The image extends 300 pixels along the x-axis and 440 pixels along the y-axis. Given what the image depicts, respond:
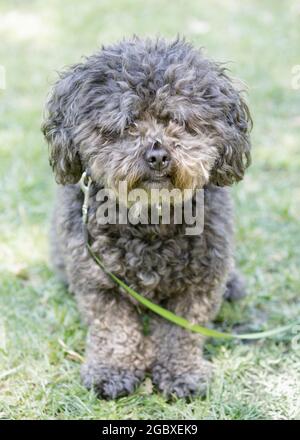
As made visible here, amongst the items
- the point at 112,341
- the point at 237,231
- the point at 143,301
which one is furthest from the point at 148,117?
the point at 237,231

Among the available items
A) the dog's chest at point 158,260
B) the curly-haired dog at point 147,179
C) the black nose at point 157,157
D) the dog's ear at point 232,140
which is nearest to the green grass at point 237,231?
the curly-haired dog at point 147,179

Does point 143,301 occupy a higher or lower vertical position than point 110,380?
higher

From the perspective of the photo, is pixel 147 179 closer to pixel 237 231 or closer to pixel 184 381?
pixel 184 381

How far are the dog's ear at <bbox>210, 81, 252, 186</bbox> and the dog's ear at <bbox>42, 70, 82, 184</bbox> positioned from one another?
0.68m

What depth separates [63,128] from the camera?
307cm

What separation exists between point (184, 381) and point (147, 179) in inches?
44.7

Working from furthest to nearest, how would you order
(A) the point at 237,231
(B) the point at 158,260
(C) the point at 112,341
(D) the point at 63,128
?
(A) the point at 237,231 < (C) the point at 112,341 < (B) the point at 158,260 < (D) the point at 63,128

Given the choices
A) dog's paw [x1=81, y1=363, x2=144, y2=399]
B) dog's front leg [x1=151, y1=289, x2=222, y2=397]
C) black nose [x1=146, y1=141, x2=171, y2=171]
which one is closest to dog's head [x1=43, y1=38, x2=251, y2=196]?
black nose [x1=146, y1=141, x2=171, y2=171]

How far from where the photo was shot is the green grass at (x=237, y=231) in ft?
10.7

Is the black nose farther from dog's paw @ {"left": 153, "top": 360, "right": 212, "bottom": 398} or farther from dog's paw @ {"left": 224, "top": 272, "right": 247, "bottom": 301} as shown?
dog's paw @ {"left": 224, "top": 272, "right": 247, "bottom": 301}

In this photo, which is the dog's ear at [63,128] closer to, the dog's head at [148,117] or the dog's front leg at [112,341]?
the dog's head at [148,117]

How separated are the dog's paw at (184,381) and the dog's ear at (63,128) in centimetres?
113

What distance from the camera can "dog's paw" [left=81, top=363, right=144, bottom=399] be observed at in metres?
3.31

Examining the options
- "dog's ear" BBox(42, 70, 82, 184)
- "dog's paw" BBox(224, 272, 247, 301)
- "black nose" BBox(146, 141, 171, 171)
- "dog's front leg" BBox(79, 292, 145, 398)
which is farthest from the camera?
"dog's paw" BBox(224, 272, 247, 301)
